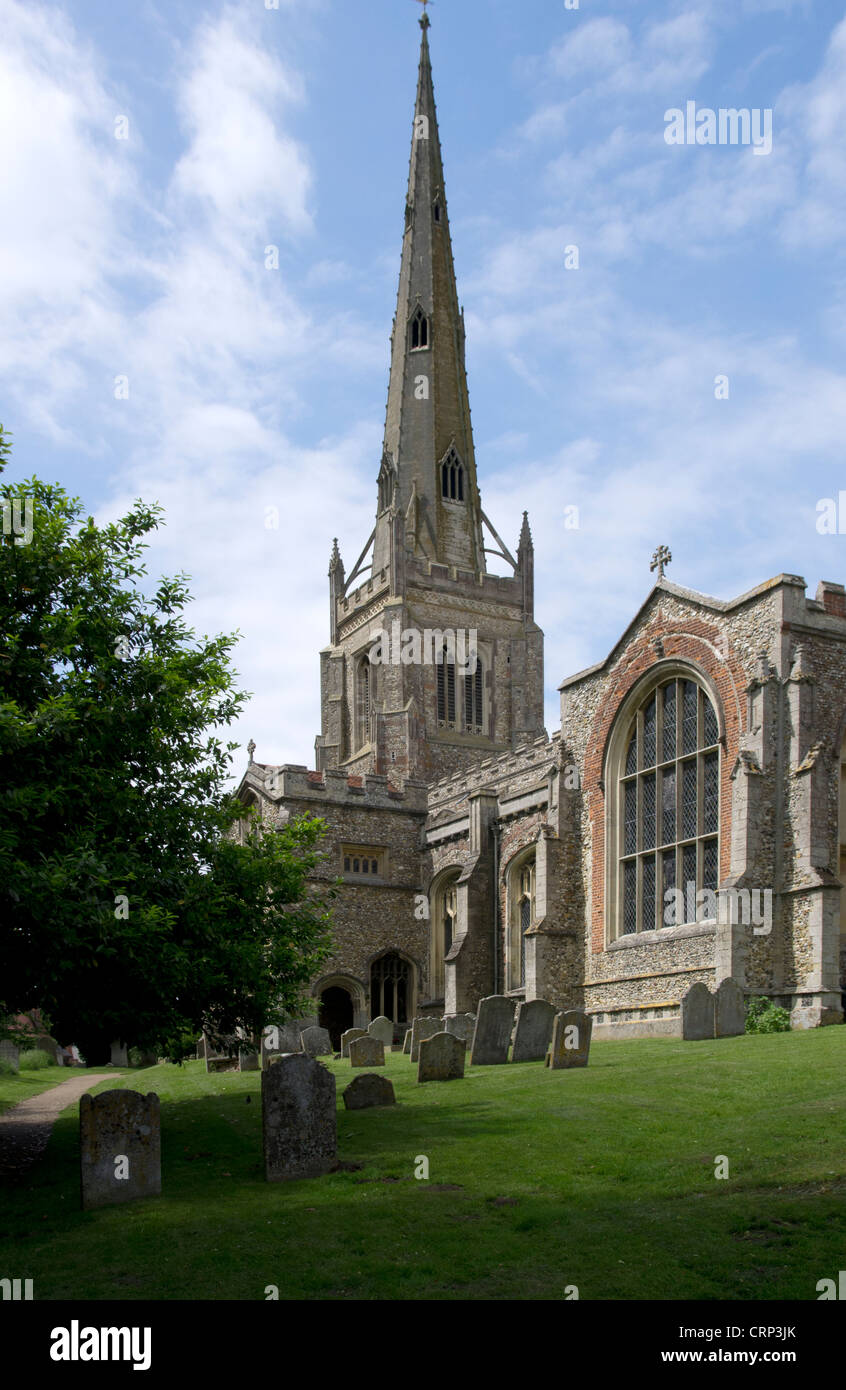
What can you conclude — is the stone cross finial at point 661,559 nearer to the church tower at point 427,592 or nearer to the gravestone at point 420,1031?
the gravestone at point 420,1031

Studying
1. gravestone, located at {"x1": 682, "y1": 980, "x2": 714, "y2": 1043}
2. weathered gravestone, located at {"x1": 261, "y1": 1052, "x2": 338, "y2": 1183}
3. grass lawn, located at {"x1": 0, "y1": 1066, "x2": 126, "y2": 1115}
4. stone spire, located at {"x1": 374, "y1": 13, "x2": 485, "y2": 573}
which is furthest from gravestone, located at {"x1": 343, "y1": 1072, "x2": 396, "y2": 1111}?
stone spire, located at {"x1": 374, "y1": 13, "x2": 485, "y2": 573}

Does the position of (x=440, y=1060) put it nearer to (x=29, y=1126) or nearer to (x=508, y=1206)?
(x=29, y=1126)

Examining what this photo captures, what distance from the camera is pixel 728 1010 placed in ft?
67.6

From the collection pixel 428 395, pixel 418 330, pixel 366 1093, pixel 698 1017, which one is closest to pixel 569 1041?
pixel 366 1093

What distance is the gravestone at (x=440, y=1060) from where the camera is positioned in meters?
17.7

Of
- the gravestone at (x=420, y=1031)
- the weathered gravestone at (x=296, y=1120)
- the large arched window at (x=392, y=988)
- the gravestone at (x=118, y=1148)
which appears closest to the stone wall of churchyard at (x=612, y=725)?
the gravestone at (x=420, y=1031)

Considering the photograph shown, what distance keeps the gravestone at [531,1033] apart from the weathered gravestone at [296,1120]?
7458mm

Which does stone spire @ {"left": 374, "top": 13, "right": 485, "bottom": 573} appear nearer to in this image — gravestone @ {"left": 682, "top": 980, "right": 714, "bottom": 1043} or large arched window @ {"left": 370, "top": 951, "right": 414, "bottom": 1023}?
large arched window @ {"left": 370, "top": 951, "right": 414, "bottom": 1023}

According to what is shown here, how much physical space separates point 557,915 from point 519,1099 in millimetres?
14393

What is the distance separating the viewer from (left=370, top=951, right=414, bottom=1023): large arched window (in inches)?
1532

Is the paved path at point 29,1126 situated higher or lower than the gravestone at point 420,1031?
lower
